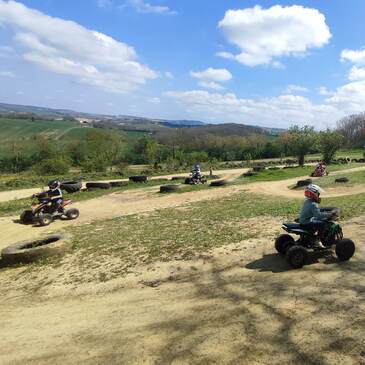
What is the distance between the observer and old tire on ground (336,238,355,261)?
30.1ft

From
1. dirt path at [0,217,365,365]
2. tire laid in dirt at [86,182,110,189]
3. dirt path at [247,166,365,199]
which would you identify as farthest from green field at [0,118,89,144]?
dirt path at [0,217,365,365]

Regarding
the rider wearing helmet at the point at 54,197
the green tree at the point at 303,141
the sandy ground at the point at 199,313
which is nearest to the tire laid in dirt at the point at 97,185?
the rider wearing helmet at the point at 54,197

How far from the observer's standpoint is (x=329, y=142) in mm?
52188

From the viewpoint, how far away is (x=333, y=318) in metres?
6.52

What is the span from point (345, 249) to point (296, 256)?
1157 mm

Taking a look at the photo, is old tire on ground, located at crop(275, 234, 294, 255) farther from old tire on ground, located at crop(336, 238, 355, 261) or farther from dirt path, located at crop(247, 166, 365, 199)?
dirt path, located at crop(247, 166, 365, 199)

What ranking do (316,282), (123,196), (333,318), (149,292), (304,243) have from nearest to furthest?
1. (333,318)
2. (316,282)
3. (149,292)
4. (304,243)
5. (123,196)

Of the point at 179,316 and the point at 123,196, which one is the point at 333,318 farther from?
the point at 123,196

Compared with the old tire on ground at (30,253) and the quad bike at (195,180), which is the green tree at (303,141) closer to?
the quad bike at (195,180)

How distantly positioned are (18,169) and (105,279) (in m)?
55.1

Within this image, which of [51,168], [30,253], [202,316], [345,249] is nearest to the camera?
[202,316]

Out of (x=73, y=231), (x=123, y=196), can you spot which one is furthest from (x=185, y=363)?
(x=123, y=196)

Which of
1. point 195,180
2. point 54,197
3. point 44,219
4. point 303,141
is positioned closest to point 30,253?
point 44,219

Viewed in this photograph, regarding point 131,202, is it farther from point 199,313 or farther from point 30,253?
point 199,313
